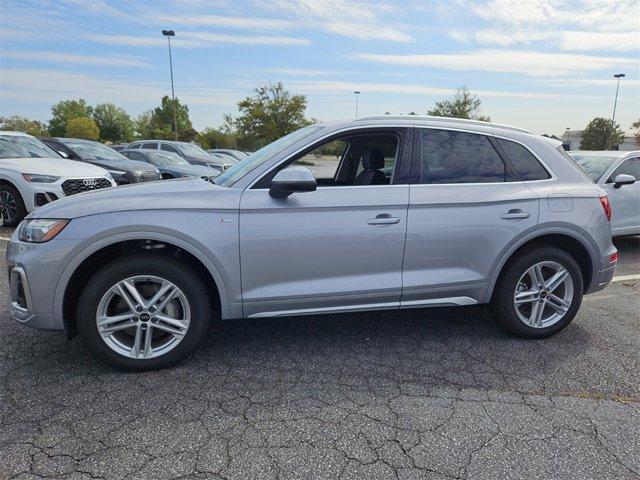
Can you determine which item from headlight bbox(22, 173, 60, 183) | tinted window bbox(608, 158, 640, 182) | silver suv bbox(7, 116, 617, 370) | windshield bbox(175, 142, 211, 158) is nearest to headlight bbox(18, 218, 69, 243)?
silver suv bbox(7, 116, 617, 370)

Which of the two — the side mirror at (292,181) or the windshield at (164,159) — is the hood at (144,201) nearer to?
the side mirror at (292,181)

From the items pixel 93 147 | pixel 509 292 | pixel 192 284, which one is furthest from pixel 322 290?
pixel 93 147

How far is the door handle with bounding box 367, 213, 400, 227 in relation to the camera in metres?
3.06

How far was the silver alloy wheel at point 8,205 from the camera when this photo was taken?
7165 millimetres

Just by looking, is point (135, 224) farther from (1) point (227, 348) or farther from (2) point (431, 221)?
(2) point (431, 221)

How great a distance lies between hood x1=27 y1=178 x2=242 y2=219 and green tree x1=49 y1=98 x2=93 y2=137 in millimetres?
94060

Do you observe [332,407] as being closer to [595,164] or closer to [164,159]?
[595,164]

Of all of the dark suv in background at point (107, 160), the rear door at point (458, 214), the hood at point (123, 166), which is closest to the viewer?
the rear door at point (458, 214)

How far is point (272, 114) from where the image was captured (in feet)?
151

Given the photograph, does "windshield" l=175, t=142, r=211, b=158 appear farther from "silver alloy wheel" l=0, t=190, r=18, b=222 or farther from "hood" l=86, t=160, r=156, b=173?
"silver alloy wheel" l=0, t=190, r=18, b=222

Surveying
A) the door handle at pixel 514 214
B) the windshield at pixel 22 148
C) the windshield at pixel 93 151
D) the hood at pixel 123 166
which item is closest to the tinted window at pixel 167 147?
the windshield at pixel 93 151

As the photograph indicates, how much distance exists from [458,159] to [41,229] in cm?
293

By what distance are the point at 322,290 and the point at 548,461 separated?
161 centimetres

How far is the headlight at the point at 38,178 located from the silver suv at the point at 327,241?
4954mm
